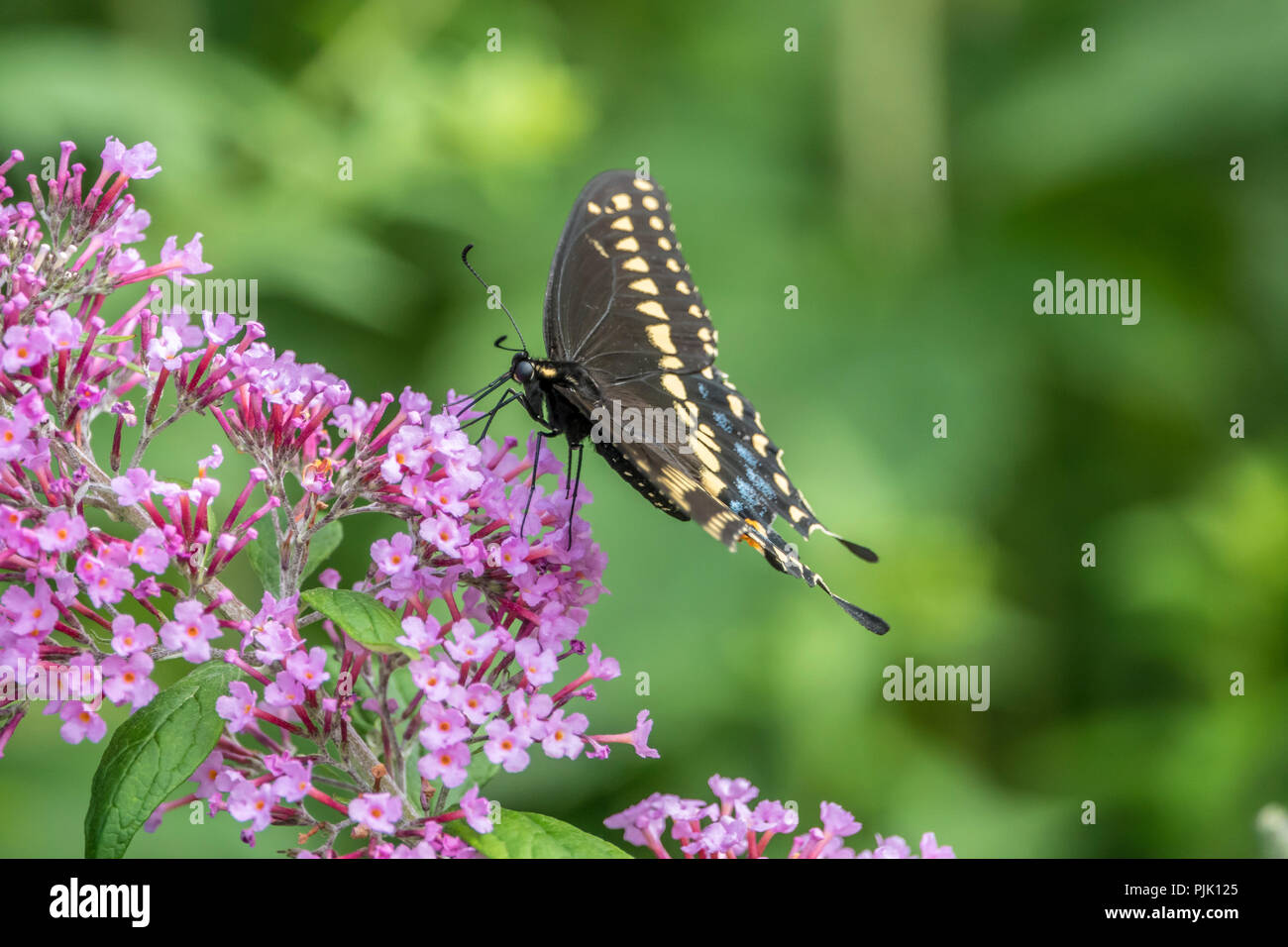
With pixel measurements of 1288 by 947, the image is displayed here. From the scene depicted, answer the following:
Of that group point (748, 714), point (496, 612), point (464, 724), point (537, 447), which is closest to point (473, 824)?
point (464, 724)

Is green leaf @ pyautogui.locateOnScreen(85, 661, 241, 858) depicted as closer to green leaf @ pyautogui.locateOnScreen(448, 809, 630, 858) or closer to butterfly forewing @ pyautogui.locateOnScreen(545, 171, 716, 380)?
green leaf @ pyautogui.locateOnScreen(448, 809, 630, 858)

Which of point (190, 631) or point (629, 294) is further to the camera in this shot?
point (629, 294)

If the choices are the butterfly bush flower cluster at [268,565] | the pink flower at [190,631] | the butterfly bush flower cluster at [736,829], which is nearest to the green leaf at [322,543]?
the butterfly bush flower cluster at [268,565]

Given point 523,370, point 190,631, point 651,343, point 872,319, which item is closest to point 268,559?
point 190,631

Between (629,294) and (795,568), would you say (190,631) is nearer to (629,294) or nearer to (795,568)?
(795,568)

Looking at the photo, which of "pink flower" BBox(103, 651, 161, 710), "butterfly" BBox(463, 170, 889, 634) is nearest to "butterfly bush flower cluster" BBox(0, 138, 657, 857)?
"pink flower" BBox(103, 651, 161, 710)

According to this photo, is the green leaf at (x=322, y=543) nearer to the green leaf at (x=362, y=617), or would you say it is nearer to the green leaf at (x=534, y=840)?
the green leaf at (x=362, y=617)
